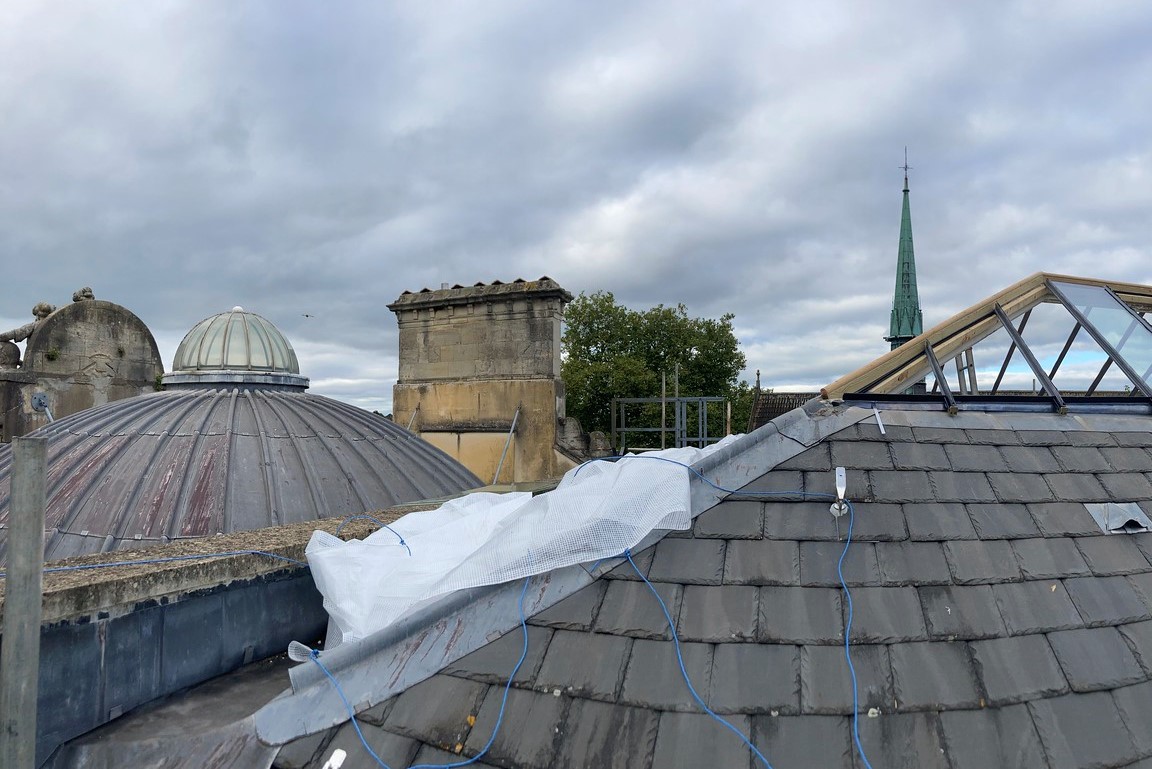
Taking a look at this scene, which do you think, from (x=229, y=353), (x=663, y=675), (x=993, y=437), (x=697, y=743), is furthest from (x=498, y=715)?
(x=229, y=353)

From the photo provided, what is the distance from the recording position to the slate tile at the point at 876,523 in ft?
9.80

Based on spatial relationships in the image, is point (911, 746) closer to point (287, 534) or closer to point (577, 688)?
point (577, 688)

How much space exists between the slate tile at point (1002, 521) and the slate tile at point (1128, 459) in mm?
995

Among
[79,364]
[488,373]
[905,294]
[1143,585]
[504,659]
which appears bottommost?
[504,659]

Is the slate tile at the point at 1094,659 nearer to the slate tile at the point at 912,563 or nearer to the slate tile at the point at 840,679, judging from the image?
the slate tile at the point at 912,563

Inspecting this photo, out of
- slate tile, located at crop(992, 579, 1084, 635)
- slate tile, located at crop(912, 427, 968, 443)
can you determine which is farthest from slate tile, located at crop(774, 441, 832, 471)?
slate tile, located at crop(992, 579, 1084, 635)

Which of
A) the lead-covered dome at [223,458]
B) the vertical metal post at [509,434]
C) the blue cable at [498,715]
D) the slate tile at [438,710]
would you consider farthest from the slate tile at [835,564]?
the vertical metal post at [509,434]

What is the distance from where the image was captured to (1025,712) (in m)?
2.41

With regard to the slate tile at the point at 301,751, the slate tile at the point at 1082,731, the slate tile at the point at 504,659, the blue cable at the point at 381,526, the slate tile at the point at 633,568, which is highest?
the slate tile at the point at 633,568

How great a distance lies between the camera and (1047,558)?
304 cm

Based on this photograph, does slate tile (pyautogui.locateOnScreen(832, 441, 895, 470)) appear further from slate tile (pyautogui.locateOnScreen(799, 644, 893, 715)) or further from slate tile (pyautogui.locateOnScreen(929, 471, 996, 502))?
slate tile (pyautogui.locateOnScreen(799, 644, 893, 715))

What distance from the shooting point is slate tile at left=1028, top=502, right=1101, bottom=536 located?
3.22m

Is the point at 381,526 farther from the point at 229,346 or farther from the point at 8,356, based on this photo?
the point at 8,356

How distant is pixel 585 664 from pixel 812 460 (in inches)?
64.3
